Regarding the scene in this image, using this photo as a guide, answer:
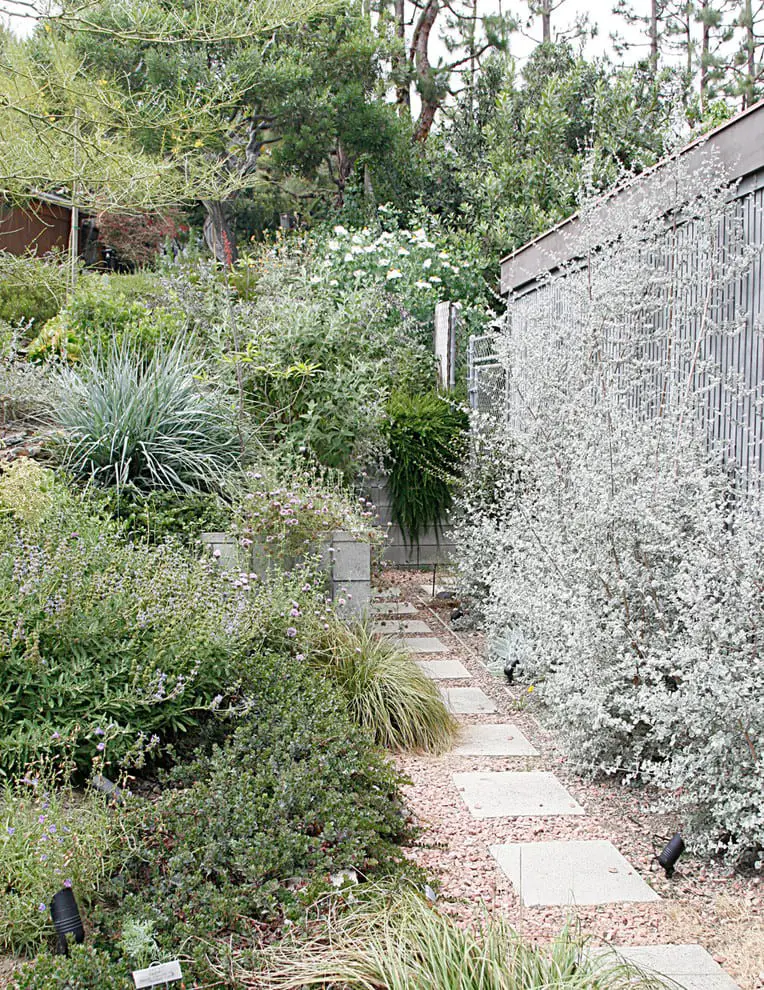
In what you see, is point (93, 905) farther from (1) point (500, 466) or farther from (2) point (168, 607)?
(1) point (500, 466)

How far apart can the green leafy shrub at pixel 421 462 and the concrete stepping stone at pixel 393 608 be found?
49.0 inches

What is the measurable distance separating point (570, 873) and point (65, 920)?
1.47 m

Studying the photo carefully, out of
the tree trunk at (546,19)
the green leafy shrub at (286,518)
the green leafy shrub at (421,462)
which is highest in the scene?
the tree trunk at (546,19)

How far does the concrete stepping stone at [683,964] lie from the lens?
218 centimetres

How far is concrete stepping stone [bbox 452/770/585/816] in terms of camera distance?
3283mm

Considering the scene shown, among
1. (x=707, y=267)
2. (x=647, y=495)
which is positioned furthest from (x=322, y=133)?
(x=647, y=495)

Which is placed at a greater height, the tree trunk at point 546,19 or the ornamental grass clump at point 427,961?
the tree trunk at point 546,19

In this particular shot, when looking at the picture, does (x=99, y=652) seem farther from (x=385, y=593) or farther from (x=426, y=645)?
(x=385, y=593)

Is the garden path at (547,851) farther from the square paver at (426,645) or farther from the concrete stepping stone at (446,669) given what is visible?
the square paver at (426,645)

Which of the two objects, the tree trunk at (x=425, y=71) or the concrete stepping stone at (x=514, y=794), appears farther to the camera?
the tree trunk at (x=425, y=71)

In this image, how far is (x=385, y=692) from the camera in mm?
4066

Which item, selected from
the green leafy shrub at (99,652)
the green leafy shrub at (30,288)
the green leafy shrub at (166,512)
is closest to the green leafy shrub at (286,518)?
the green leafy shrub at (166,512)

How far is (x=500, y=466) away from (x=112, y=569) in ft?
11.9

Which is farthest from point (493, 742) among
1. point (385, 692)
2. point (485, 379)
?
point (485, 379)
